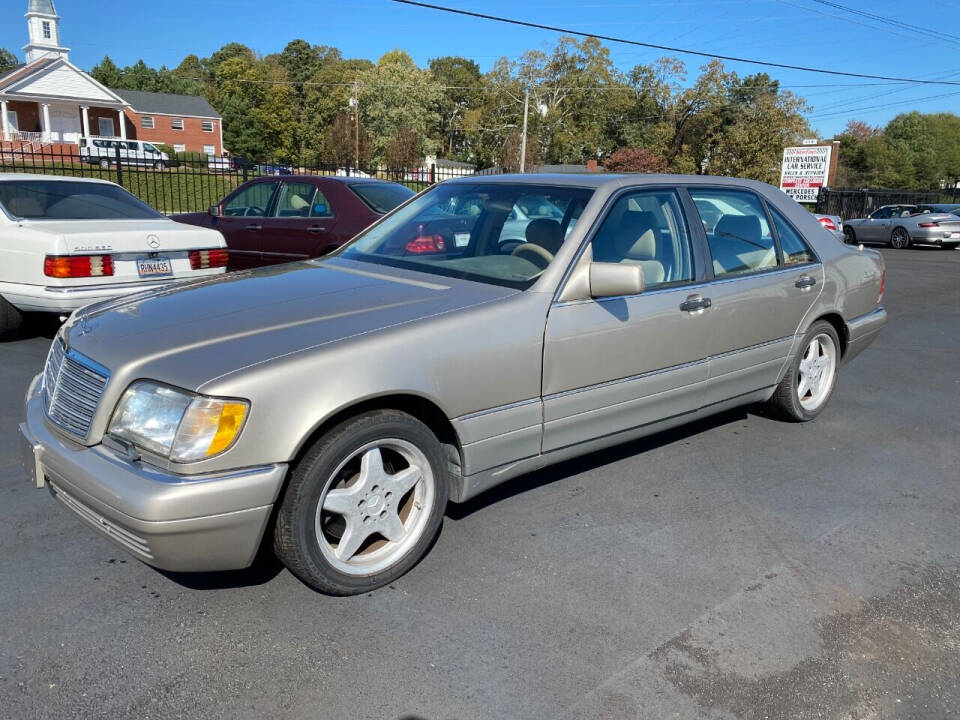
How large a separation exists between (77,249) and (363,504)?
181 inches

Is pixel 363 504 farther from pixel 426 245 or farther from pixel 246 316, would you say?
pixel 426 245

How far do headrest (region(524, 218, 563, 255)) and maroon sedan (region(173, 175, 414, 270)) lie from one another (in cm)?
522

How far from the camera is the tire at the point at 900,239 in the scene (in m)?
23.4

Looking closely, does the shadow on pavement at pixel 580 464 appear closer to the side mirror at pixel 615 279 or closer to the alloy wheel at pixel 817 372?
the alloy wheel at pixel 817 372

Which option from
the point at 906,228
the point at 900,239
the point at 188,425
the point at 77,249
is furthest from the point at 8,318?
the point at 900,239

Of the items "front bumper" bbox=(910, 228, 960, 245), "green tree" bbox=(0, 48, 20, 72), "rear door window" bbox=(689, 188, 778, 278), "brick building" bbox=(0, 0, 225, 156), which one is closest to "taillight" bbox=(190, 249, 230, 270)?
"rear door window" bbox=(689, 188, 778, 278)

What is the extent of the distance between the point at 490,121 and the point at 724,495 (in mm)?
81694

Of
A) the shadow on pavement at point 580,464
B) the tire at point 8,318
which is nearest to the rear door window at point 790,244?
the shadow on pavement at point 580,464

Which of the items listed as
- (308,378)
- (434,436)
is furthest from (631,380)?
(308,378)

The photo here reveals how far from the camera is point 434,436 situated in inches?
125

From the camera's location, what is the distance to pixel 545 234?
388 centimetres

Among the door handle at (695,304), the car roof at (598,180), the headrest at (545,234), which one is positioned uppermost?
the car roof at (598,180)

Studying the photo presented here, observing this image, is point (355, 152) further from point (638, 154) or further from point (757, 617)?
point (757, 617)

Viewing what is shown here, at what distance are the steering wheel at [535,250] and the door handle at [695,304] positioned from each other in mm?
828
